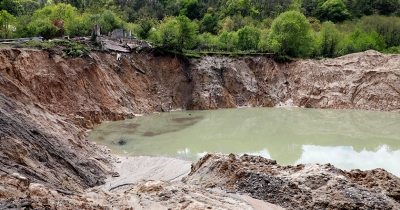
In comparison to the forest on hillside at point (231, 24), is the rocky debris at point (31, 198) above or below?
below

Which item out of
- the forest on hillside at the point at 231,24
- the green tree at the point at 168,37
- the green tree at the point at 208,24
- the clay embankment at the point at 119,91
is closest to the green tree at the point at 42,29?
the forest on hillside at the point at 231,24

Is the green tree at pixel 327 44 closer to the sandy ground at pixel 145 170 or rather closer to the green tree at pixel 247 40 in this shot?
the green tree at pixel 247 40

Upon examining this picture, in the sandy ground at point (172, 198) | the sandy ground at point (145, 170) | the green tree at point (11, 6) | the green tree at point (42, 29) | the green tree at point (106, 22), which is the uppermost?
the green tree at point (11, 6)

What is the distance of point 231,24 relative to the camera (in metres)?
74.0

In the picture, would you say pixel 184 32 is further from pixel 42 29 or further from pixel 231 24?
pixel 231 24

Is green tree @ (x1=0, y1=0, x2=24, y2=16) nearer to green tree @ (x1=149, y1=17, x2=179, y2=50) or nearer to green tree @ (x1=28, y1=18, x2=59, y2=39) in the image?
green tree @ (x1=28, y1=18, x2=59, y2=39)

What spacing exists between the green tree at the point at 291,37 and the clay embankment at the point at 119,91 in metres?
2.89

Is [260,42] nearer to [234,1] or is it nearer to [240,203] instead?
[234,1]

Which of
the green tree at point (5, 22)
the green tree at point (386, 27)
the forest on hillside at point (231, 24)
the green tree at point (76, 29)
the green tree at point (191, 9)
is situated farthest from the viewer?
the green tree at point (191, 9)

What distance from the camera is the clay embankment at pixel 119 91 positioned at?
13.9 meters

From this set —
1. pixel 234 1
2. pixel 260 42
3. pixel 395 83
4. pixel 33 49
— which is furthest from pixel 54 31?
pixel 234 1

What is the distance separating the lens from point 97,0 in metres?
83.4

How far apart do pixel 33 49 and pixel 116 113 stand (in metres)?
9.42

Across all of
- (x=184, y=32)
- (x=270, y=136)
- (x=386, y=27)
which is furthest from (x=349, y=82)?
(x=386, y=27)
